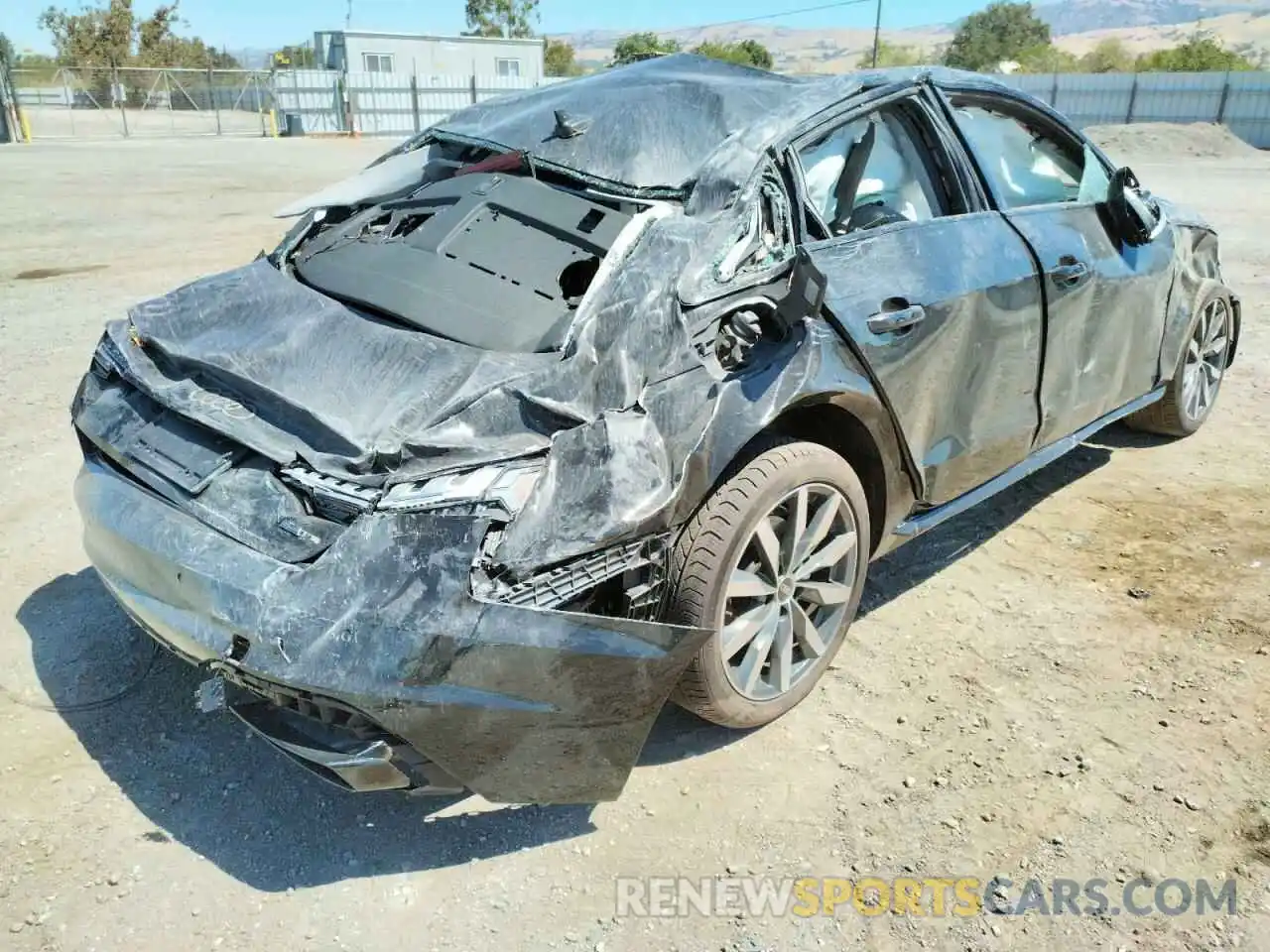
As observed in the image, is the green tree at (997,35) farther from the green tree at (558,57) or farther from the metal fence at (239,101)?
the metal fence at (239,101)

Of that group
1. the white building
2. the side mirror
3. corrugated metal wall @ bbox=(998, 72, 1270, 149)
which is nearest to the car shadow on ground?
the side mirror

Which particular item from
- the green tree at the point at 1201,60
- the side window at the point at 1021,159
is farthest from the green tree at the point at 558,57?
the side window at the point at 1021,159

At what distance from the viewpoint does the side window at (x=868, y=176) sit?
3082mm

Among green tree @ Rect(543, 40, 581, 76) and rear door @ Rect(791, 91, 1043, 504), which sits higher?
green tree @ Rect(543, 40, 581, 76)

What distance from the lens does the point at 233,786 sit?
2.75m

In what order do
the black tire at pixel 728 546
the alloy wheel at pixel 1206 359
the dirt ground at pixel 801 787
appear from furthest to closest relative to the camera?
the alloy wheel at pixel 1206 359 → the black tire at pixel 728 546 → the dirt ground at pixel 801 787

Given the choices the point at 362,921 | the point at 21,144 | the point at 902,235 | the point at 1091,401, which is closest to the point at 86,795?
the point at 362,921

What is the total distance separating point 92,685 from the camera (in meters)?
3.16

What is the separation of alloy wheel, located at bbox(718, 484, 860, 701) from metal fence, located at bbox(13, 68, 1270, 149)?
101 ft

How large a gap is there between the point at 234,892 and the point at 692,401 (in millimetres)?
1631

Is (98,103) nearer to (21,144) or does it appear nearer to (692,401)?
(21,144)

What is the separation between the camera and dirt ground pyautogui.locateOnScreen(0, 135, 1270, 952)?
232 centimetres

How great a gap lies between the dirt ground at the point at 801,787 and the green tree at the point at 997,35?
221 feet

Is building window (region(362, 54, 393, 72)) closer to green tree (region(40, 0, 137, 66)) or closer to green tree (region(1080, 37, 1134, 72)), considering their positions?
green tree (region(40, 0, 137, 66))
